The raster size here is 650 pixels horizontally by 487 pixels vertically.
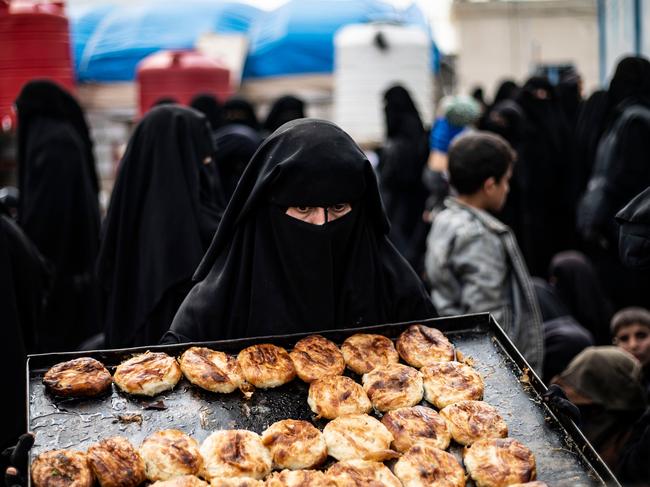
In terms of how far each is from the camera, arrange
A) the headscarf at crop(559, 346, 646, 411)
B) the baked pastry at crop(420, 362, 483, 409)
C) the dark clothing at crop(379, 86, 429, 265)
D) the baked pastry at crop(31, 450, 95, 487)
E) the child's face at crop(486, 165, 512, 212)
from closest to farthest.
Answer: the baked pastry at crop(31, 450, 95, 487)
the baked pastry at crop(420, 362, 483, 409)
the headscarf at crop(559, 346, 646, 411)
the child's face at crop(486, 165, 512, 212)
the dark clothing at crop(379, 86, 429, 265)

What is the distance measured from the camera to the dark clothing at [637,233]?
2369mm

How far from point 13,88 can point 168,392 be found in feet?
15.9

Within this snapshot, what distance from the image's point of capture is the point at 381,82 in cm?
841

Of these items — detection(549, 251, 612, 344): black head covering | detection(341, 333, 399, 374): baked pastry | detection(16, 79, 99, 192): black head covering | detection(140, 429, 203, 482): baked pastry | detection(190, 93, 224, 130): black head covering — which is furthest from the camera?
detection(190, 93, 224, 130): black head covering

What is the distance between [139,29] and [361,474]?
14.2 meters

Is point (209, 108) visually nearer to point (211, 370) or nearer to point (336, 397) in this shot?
point (211, 370)

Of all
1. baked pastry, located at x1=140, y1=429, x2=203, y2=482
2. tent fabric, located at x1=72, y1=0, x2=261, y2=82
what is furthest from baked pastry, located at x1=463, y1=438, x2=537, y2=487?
tent fabric, located at x1=72, y1=0, x2=261, y2=82

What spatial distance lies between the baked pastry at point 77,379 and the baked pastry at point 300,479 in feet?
1.87

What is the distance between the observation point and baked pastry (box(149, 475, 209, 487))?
1.80 meters

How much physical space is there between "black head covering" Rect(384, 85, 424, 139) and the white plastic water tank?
0.92 meters

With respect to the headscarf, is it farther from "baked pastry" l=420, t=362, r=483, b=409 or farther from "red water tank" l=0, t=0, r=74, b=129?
"red water tank" l=0, t=0, r=74, b=129

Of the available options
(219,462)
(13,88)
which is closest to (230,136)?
(13,88)

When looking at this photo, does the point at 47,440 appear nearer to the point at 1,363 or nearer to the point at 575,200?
the point at 1,363

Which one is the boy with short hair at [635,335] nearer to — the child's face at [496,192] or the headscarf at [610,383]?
the headscarf at [610,383]
